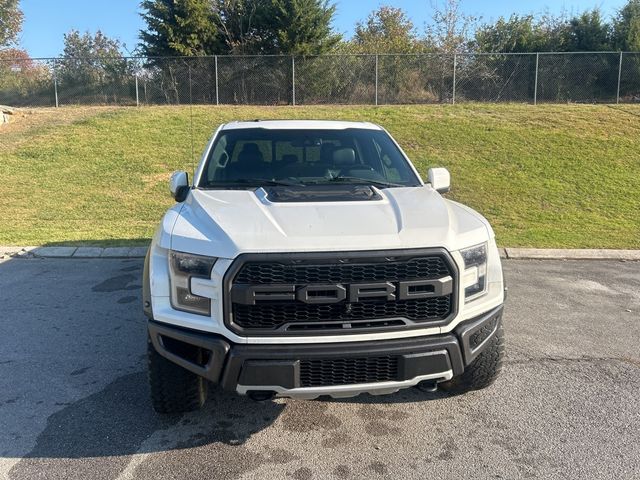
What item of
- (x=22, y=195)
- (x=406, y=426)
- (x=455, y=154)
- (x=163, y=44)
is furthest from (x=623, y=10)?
(x=406, y=426)

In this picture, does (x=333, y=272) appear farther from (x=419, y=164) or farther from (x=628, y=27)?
(x=628, y=27)

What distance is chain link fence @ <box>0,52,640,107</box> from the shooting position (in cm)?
1923

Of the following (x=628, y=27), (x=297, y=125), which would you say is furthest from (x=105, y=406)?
(x=628, y=27)

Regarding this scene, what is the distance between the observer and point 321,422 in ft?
11.2

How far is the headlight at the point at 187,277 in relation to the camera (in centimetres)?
288

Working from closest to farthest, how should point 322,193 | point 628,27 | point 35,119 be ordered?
point 322,193
point 35,119
point 628,27

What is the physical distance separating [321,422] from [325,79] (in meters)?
17.7

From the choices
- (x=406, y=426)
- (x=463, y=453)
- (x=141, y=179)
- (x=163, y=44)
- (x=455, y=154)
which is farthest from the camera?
(x=163, y=44)

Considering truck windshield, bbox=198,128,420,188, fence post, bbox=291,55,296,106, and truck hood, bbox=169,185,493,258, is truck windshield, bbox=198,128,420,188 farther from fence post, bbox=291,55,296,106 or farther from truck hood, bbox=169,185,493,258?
fence post, bbox=291,55,296,106

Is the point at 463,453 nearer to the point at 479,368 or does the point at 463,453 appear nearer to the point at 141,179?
the point at 479,368

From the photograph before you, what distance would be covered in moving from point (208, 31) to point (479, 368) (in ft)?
75.1

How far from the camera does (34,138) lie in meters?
15.2

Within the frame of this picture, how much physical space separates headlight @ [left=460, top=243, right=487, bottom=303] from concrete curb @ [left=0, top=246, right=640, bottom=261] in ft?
16.5

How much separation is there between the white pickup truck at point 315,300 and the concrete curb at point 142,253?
491 cm
